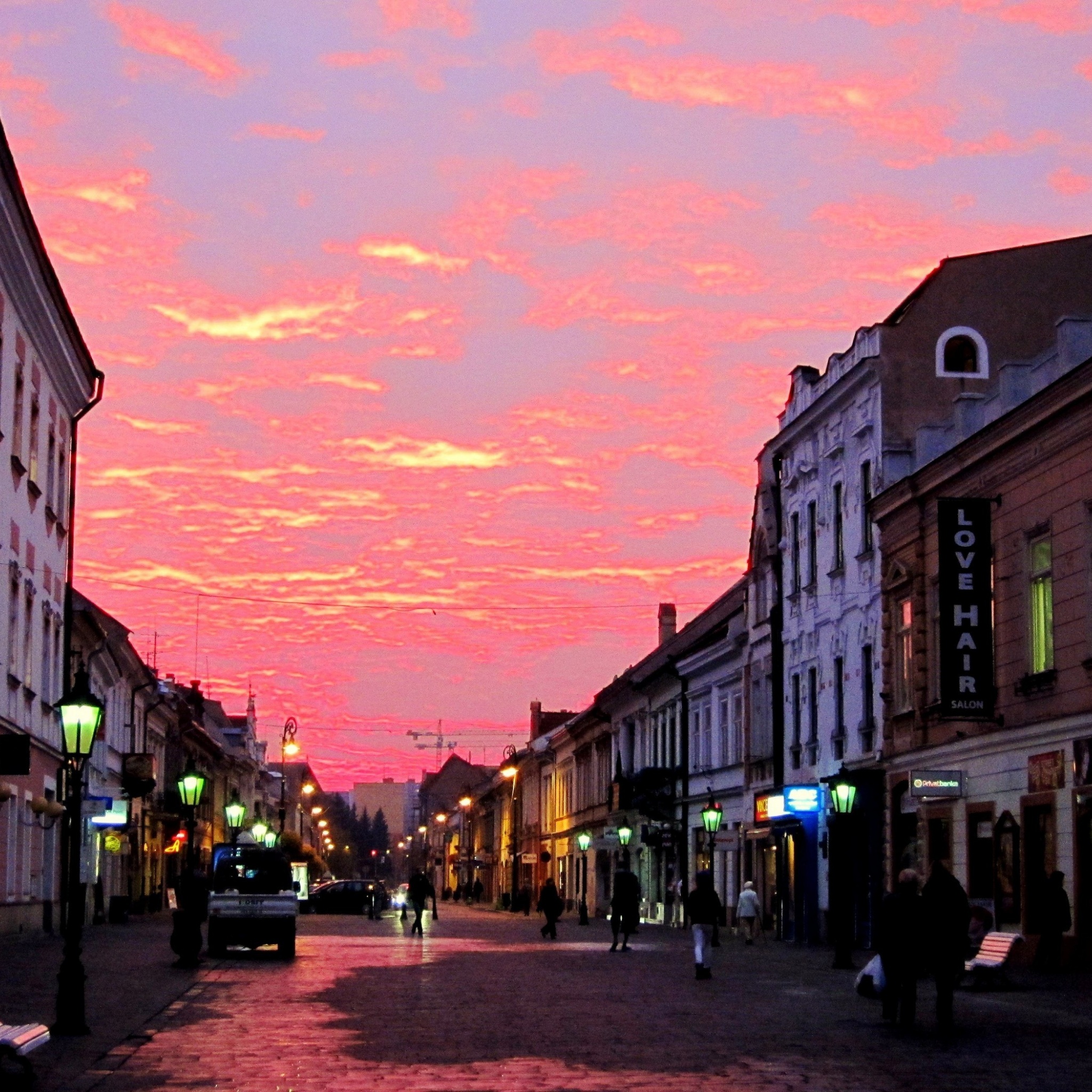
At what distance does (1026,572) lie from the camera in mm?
31594

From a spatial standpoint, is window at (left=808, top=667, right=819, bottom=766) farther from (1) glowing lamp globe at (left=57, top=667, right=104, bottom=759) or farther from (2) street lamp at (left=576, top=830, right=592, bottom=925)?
(1) glowing lamp globe at (left=57, top=667, right=104, bottom=759)

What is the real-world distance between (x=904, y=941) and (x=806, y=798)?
24.9 metres

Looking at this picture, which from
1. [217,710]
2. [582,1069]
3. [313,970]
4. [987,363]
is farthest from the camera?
[217,710]

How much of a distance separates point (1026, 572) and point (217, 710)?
353ft

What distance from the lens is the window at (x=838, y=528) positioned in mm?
42844

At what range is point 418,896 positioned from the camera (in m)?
51.8

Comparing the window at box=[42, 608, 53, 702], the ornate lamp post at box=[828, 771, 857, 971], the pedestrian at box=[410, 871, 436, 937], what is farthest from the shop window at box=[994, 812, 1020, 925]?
the pedestrian at box=[410, 871, 436, 937]

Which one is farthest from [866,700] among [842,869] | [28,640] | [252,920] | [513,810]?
[513,810]

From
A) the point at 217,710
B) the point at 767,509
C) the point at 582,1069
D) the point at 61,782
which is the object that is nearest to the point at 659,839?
the point at 767,509

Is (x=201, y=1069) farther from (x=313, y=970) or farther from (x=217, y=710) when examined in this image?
(x=217, y=710)

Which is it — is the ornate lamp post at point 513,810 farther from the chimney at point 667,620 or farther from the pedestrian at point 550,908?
the pedestrian at point 550,908

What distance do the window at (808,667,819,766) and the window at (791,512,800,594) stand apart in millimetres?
2253

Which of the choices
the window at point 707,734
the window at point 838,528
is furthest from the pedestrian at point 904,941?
the window at point 707,734

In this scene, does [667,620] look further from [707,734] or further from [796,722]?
[796,722]
